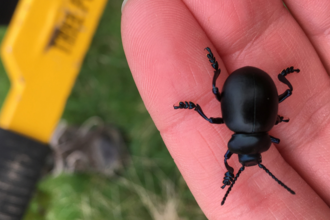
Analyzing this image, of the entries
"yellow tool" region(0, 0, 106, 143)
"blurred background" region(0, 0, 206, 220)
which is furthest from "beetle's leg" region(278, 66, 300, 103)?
"yellow tool" region(0, 0, 106, 143)

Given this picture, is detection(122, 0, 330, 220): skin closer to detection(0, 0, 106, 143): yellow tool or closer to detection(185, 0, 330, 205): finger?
detection(185, 0, 330, 205): finger

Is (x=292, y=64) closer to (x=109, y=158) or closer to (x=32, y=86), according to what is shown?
(x=109, y=158)

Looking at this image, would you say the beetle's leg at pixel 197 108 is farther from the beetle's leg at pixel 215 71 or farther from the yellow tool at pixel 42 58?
the yellow tool at pixel 42 58

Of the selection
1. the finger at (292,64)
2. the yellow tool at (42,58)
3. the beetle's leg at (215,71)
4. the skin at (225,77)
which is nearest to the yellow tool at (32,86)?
the yellow tool at (42,58)

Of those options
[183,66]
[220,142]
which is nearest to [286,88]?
[220,142]

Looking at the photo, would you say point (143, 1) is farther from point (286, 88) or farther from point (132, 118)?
point (132, 118)

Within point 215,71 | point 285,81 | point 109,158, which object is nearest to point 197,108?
point 215,71

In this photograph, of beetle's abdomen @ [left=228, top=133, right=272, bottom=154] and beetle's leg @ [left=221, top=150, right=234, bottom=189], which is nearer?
beetle's abdomen @ [left=228, top=133, right=272, bottom=154]
